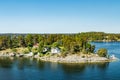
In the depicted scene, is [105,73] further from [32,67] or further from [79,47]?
[79,47]

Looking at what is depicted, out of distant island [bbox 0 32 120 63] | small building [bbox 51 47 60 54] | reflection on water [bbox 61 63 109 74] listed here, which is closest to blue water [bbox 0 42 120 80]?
reflection on water [bbox 61 63 109 74]

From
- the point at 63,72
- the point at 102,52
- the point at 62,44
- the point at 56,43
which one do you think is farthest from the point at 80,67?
the point at 62,44

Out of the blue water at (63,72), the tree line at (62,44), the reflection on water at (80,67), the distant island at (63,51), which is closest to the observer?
the blue water at (63,72)

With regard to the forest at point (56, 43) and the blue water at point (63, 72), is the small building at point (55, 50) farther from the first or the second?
the blue water at point (63, 72)

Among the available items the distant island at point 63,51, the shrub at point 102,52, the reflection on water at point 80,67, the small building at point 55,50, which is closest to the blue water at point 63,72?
the reflection on water at point 80,67

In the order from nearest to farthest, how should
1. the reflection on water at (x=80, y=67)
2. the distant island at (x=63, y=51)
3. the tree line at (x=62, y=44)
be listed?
the reflection on water at (x=80, y=67) < the distant island at (x=63, y=51) < the tree line at (x=62, y=44)

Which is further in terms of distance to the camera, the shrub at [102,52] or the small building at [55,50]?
the small building at [55,50]

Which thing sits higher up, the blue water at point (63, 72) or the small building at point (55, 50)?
the small building at point (55, 50)

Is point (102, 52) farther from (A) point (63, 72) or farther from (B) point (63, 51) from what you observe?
(A) point (63, 72)

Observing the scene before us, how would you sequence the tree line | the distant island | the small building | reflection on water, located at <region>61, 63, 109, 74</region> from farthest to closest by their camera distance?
the small building
the tree line
the distant island
reflection on water, located at <region>61, 63, 109, 74</region>

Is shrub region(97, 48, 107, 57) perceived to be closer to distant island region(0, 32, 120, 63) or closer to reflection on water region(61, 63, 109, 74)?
distant island region(0, 32, 120, 63)

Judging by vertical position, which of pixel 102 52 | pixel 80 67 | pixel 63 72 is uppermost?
pixel 102 52
